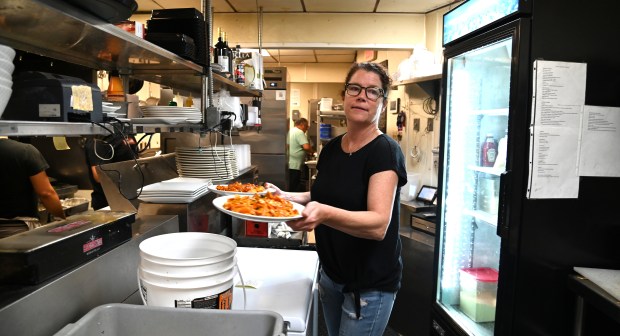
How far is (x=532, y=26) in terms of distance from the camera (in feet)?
5.26

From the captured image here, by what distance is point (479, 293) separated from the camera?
234cm

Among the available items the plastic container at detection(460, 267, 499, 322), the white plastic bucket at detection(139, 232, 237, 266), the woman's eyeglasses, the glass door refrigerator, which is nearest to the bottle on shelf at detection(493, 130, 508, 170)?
the glass door refrigerator

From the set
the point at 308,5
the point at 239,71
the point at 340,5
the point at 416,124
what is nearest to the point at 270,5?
the point at 308,5

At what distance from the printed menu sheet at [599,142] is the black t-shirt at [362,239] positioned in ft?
2.61

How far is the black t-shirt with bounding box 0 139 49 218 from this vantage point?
282cm

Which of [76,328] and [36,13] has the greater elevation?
[36,13]

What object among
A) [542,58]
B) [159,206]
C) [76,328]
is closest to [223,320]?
[76,328]

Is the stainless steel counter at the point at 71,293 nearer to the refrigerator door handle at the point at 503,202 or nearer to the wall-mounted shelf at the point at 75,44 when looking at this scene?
the wall-mounted shelf at the point at 75,44

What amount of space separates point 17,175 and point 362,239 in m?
2.70

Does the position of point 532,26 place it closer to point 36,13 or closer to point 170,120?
point 170,120

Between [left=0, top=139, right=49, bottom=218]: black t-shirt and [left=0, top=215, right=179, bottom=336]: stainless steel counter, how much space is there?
6.17 feet

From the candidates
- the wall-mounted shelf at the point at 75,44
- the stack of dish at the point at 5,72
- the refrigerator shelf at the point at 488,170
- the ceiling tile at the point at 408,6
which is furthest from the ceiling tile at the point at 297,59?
the stack of dish at the point at 5,72

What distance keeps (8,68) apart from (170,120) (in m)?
0.97

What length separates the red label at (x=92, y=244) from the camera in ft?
3.87
